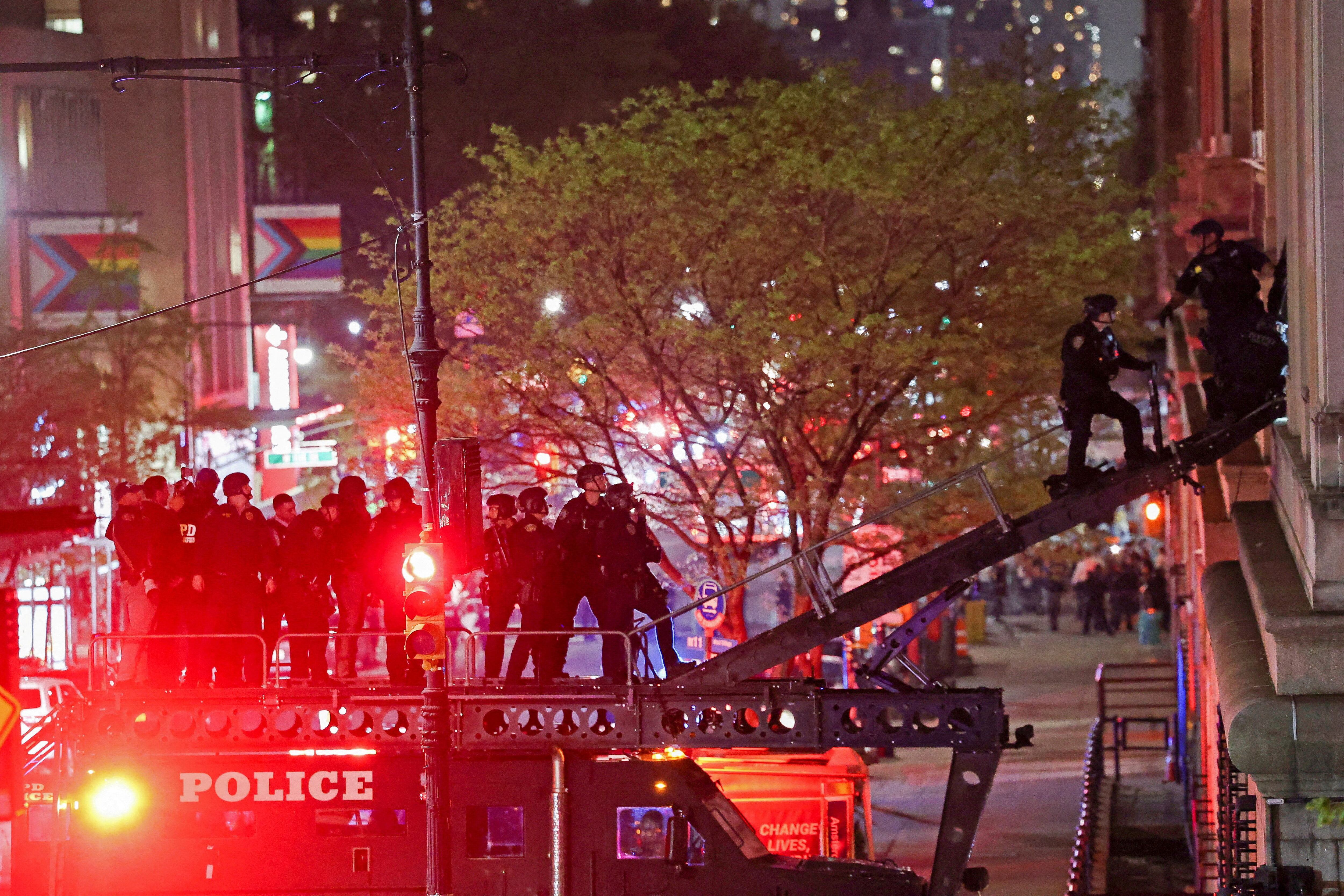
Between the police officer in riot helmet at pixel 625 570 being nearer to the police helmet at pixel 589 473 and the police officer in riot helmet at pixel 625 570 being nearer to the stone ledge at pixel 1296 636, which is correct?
the police helmet at pixel 589 473

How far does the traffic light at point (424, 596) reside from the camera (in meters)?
11.3

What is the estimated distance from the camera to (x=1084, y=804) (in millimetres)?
17031

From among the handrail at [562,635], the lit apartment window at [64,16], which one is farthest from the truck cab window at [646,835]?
the lit apartment window at [64,16]

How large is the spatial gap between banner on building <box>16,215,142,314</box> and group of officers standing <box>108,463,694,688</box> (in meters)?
21.2

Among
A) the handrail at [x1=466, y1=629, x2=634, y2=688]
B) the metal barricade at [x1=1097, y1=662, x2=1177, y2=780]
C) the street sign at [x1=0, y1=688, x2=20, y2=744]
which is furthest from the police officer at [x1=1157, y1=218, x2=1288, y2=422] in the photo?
the metal barricade at [x1=1097, y1=662, x2=1177, y2=780]

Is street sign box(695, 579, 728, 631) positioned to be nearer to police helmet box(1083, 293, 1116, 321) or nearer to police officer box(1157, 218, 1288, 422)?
police officer box(1157, 218, 1288, 422)

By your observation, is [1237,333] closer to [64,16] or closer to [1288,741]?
[1288,741]

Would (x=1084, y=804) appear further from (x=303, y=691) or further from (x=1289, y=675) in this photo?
(x=303, y=691)

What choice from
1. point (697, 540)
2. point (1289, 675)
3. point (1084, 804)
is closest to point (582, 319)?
point (697, 540)

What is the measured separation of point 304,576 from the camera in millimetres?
12852

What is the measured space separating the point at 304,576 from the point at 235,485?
2.96 feet

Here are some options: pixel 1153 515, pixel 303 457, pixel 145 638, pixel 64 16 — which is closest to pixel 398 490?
pixel 145 638

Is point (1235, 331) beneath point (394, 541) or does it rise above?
above

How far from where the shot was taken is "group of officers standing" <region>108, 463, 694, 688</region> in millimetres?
12406
